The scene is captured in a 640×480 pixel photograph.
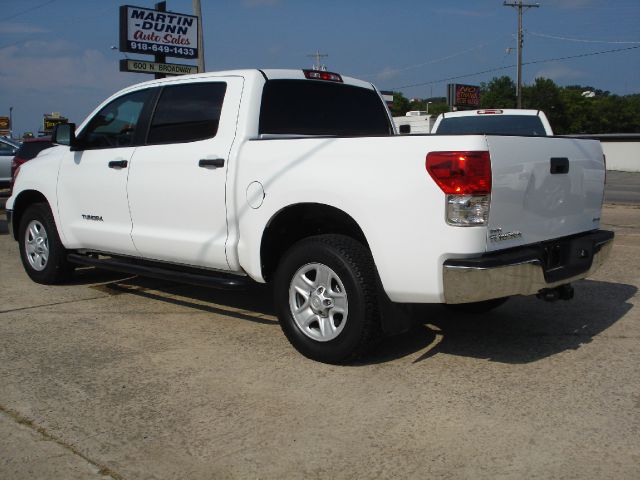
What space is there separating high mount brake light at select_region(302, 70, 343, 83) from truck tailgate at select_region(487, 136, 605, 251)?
2020mm

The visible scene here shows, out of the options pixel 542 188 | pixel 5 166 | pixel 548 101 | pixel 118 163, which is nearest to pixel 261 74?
pixel 118 163

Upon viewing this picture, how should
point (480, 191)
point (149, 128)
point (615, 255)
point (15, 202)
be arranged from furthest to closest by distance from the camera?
point (615, 255) < point (15, 202) < point (149, 128) < point (480, 191)

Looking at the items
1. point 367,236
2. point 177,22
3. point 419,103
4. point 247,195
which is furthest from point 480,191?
point 419,103

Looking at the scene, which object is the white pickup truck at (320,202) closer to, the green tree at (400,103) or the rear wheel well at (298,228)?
the rear wheel well at (298,228)

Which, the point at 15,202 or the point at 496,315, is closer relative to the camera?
the point at 496,315

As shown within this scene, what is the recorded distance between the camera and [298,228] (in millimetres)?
4840

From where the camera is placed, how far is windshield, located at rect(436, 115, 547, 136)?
31.7ft

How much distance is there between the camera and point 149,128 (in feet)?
18.6

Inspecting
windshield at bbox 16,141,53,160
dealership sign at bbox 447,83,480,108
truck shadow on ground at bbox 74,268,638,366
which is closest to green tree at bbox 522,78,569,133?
dealership sign at bbox 447,83,480,108

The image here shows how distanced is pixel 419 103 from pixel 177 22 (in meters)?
109

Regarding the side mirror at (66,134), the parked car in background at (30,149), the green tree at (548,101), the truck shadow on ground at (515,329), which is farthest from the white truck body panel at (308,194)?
the green tree at (548,101)

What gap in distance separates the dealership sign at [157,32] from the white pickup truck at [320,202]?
1556cm

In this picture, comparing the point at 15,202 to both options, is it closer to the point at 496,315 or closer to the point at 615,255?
the point at 496,315

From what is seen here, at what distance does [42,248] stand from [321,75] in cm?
345
